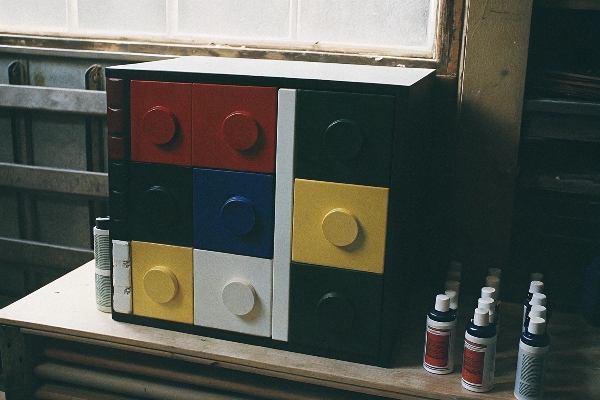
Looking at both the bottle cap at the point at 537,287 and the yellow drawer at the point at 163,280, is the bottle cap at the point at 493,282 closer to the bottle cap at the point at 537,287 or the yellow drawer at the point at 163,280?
the bottle cap at the point at 537,287

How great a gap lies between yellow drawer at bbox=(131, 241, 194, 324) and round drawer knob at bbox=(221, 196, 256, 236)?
0.12m

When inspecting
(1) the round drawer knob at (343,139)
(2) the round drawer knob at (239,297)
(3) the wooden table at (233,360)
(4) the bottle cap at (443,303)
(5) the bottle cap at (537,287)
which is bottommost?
(3) the wooden table at (233,360)

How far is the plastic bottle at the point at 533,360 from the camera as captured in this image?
1.21 meters

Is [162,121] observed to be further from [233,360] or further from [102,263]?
[233,360]

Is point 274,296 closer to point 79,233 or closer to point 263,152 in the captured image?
point 263,152

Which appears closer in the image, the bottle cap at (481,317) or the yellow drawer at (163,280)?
the bottle cap at (481,317)

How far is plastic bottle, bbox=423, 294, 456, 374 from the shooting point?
50.5 inches

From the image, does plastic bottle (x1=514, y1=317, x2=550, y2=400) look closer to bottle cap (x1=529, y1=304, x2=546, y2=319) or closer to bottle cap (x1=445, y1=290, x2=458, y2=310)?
bottle cap (x1=529, y1=304, x2=546, y2=319)

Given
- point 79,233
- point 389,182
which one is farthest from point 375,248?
point 79,233

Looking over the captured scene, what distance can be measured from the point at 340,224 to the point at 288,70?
0.38 metres

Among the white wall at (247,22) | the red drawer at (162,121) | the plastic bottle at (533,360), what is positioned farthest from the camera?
the white wall at (247,22)

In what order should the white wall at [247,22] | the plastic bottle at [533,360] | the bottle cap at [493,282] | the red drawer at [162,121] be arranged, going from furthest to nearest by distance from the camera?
the white wall at [247,22] < the bottle cap at [493,282] < the red drawer at [162,121] < the plastic bottle at [533,360]

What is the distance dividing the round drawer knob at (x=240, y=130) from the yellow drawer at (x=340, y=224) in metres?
0.12

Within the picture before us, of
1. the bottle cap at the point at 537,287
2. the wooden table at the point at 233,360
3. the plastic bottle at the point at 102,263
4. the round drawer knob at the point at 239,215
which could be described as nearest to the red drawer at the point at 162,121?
the round drawer knob at the point at 239,215
